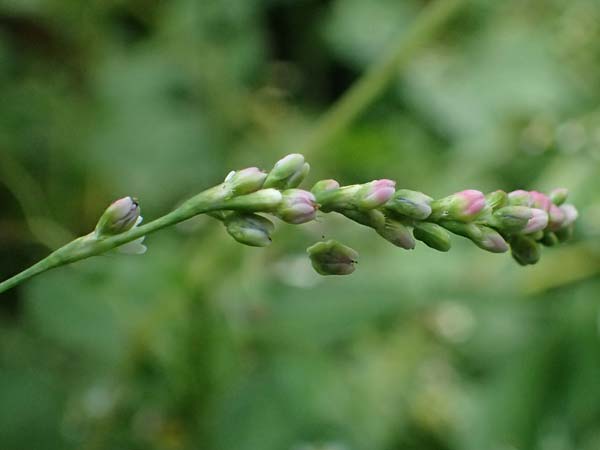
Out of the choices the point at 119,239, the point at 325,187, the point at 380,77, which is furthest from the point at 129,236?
the point at 380,77

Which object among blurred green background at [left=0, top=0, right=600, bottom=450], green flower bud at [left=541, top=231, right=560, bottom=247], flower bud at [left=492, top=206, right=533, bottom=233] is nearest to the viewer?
flower bud at [left=492, top=206, right=533, bottom=233]

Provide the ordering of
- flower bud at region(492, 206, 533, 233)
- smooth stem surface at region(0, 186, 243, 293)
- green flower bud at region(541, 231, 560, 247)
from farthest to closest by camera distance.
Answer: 1. green flower bud at region(541, 231, 560, 247)
2. flower bud at region(492, 206, 533, 233)
3. smooth stem surface at region(0, 186, 243, 293)

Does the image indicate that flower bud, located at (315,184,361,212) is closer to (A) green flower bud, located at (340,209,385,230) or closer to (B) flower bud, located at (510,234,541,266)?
(A) green flower bud, located at (340,209,385,230)

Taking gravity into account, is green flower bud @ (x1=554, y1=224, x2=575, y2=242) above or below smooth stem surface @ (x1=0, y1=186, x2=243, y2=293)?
above

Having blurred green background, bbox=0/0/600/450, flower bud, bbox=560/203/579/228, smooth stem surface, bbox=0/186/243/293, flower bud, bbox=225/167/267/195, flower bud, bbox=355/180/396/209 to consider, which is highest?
blurred green background, bbox=0/0/600/450

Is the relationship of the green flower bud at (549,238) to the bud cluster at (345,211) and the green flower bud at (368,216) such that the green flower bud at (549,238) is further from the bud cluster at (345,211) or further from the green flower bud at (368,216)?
the green flower bud at (368,216)

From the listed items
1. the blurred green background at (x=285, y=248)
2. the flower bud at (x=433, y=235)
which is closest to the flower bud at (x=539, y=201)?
the flower bud at (x=433, y=235)

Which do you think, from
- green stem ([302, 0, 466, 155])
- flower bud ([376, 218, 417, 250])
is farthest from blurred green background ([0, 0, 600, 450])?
flower bud ([376, 218, 417, 250])
